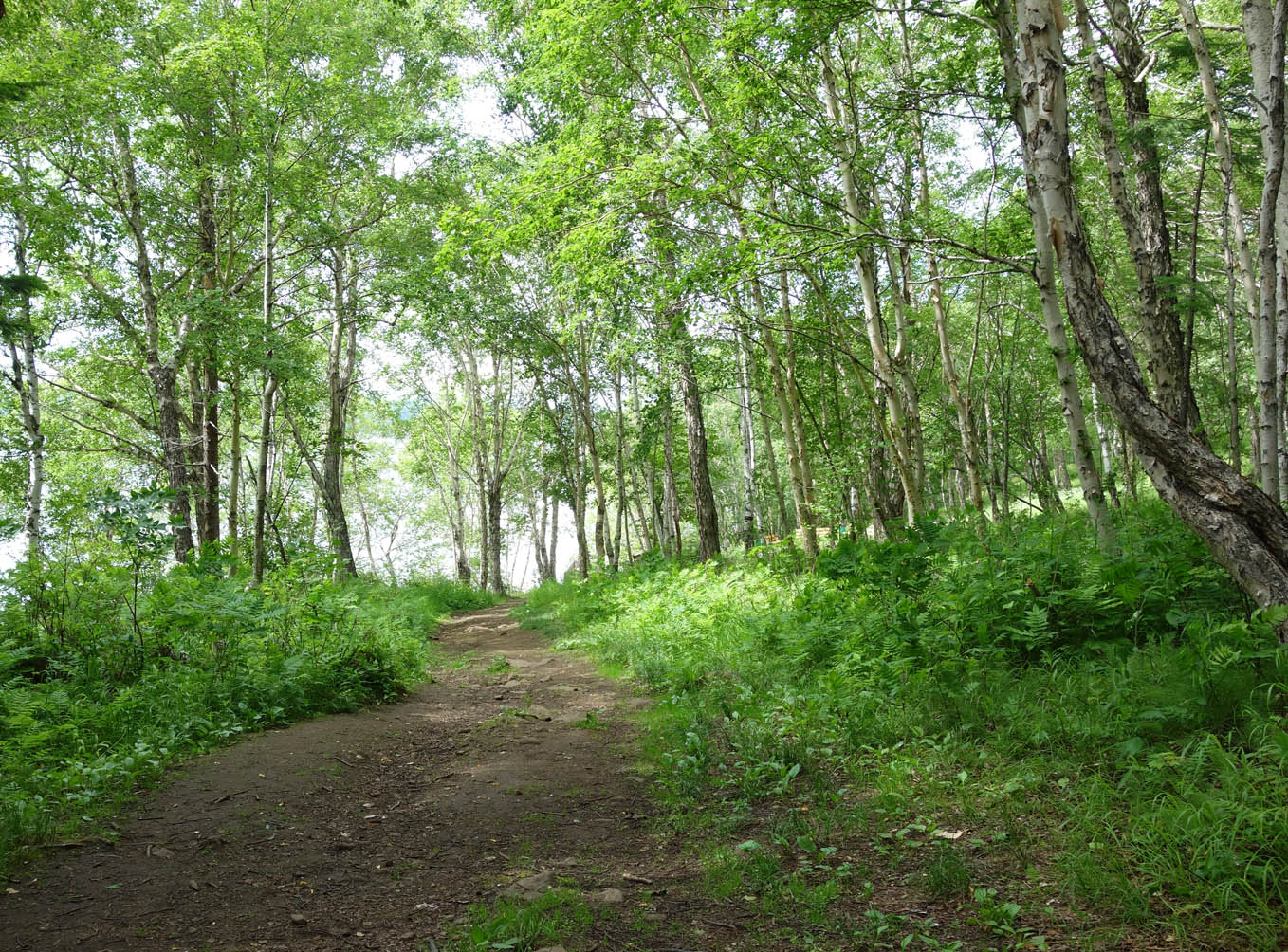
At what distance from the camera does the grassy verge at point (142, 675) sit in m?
3.96

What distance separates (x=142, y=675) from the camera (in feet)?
18.2

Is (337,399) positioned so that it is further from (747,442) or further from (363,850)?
(363,850)

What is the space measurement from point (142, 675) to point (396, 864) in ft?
11.0

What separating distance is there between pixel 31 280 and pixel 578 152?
5485 mm

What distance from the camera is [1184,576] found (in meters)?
4.74

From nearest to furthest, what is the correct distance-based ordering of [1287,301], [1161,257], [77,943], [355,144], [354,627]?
[77,943] < [1287,301] < [354,627] < [1161,257] < [355,144]

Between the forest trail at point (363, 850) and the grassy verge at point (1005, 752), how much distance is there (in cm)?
47

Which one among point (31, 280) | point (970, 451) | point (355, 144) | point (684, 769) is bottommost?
A: point (684, 769)

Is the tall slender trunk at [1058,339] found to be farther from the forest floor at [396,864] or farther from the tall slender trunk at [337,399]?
the tall slender trunk at [337,399]

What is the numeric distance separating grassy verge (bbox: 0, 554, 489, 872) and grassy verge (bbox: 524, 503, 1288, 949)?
3.06 m

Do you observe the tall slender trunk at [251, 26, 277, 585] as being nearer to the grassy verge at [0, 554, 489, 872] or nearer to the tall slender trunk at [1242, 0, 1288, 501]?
the grassy verge at [0, 554, 489, 872]

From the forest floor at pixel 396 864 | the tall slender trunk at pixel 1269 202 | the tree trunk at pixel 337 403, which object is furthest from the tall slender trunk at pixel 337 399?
the tall slender trunk at pixel 1269 202

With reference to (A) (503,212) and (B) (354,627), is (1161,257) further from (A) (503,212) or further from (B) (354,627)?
(B) (354,627)

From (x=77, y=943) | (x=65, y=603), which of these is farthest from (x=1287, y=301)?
(x=65, y=603)
